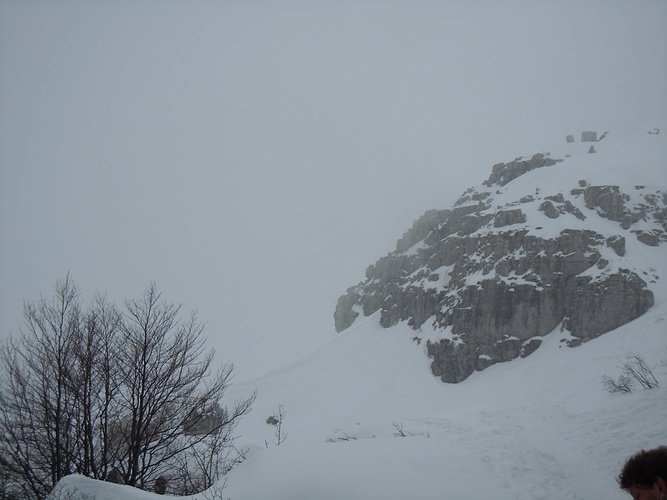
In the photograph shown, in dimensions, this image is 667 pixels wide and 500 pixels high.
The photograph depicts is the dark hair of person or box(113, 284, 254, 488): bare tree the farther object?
box(113, 284, 254, 488): bare tree

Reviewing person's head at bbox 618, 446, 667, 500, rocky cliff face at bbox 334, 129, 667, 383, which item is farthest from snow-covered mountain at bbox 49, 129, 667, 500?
person's head at bbox 618, 446, 667, 500

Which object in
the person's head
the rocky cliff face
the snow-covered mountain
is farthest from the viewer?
the rocky cliff face

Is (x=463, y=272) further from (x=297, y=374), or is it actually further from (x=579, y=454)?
(x=579, y=454)

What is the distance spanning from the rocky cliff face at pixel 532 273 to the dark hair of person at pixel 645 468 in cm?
3977

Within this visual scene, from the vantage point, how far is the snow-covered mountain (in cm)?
731

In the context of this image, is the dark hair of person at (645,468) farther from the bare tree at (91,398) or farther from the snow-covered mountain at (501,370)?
the bare tree at (91,398)

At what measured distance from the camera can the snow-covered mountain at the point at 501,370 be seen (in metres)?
7.31

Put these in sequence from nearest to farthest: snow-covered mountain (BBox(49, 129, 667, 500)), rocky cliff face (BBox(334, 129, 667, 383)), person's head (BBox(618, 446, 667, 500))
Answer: person's head (BBox(618, 446, 667, 500))
snow-covered mountain (BBox(49, 129, 667, 500))
rocky cliff face (BBox(334, 129, 667, 383))

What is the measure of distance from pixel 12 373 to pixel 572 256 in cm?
4856

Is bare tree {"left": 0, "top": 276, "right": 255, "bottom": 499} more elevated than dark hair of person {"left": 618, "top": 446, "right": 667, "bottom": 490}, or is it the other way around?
bare tree {"left": 0, "top": 276, "right": 255, "bottom": 499}

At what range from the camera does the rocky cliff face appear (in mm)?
38634

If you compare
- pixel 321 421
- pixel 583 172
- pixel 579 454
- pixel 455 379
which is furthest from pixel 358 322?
pixel 579 454

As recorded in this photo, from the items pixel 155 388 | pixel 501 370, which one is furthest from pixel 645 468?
pixel 501 370

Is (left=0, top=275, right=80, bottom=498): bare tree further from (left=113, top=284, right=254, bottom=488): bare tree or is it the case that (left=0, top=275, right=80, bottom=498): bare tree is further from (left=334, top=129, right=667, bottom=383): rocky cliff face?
(left=334, top=129, right=667, bottom=383): rocky cliff face
